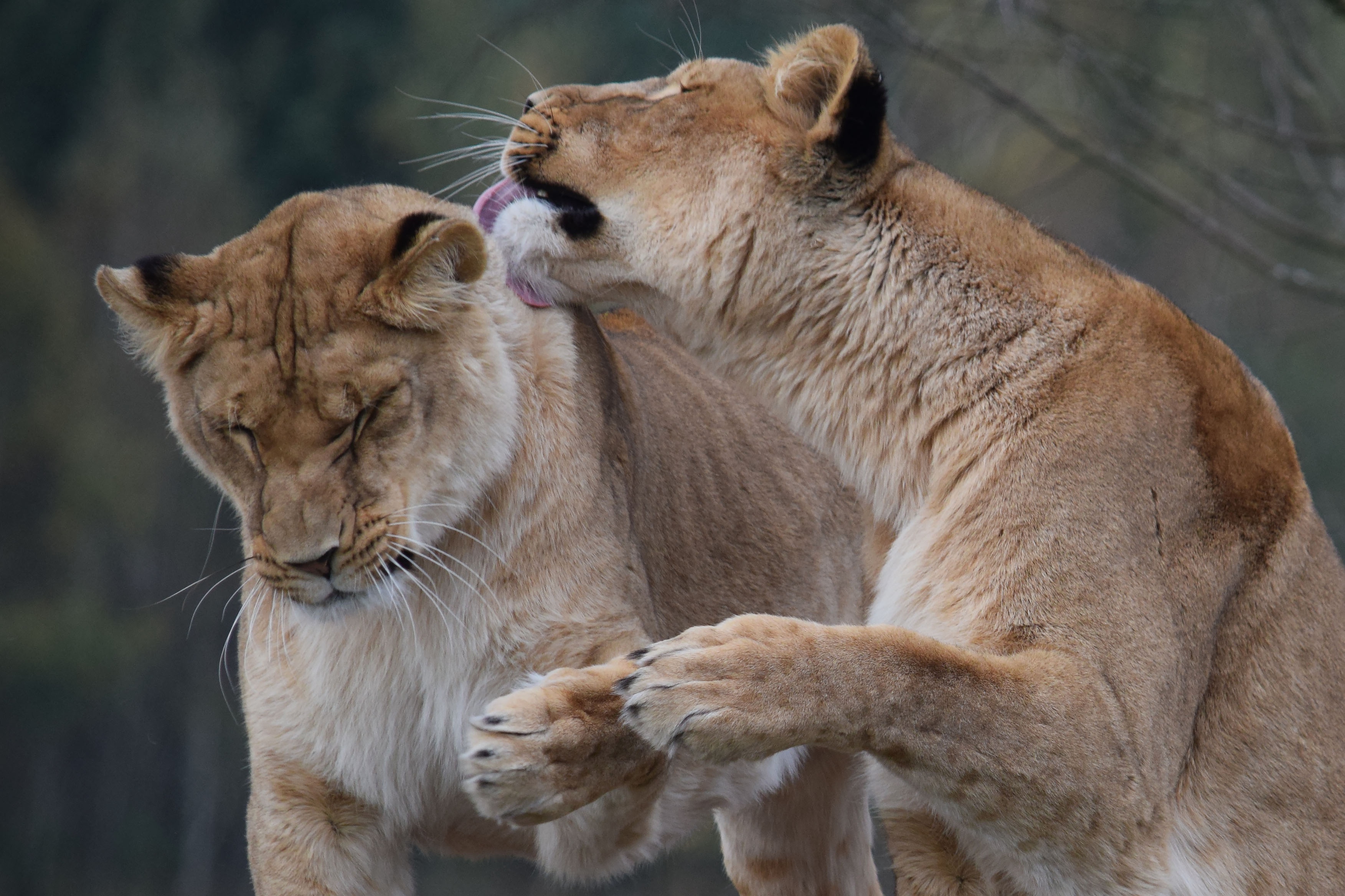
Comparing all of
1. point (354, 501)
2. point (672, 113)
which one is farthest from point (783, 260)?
point (354, 501)

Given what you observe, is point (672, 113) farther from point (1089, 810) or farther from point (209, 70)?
point (209, 70)

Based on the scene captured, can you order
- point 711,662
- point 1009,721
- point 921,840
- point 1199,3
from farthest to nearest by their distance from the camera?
point 1199,3 < point 921,840 < point 1009,721 < point 711,662

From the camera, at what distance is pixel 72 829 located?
11320mm

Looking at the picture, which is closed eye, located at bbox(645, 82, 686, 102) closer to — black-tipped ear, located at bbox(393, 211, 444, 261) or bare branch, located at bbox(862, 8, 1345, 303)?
black-tipped ear, located at bbox(393, 211, 444, 261)

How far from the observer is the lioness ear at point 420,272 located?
3178mm

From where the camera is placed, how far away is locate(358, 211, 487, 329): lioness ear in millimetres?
3178

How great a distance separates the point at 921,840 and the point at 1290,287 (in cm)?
488

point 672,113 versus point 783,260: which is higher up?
point 672,113

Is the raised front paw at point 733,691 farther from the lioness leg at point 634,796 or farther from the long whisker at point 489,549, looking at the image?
the long whisker at point 489,549

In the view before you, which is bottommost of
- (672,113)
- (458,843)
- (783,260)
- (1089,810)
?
(458,843)

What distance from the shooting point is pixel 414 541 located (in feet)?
10.2

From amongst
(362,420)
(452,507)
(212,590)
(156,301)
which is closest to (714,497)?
(452,507)

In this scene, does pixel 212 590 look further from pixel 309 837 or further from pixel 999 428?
pixel 999 428

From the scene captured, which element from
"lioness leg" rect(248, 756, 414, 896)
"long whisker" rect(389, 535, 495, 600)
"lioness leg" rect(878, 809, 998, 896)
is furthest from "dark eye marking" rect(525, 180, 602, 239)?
"lioness leg" rect(878, 809, 998, 896)
